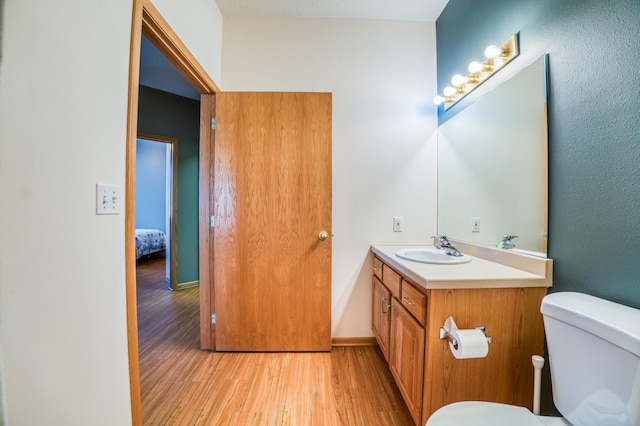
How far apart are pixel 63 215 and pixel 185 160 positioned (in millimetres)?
2778

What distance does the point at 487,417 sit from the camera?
735 mm

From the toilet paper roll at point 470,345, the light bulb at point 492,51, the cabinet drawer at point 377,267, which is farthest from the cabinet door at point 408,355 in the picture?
the light bulb at point 492,51

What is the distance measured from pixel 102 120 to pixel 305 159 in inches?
43.9

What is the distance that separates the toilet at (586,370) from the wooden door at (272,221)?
1.11 m

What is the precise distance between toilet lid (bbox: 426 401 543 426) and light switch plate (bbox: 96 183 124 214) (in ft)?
4.22

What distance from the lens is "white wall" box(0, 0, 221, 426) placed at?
566mm

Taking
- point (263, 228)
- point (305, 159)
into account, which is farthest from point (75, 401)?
point (305, 159)

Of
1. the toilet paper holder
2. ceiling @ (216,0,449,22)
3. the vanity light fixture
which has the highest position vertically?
ceiling @ (216,0,449,22)

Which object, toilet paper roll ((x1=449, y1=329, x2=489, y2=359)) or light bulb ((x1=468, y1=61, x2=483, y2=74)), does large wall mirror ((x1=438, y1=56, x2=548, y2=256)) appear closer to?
light bulb ((x1=468, y1=61, x2=483, y2=74))

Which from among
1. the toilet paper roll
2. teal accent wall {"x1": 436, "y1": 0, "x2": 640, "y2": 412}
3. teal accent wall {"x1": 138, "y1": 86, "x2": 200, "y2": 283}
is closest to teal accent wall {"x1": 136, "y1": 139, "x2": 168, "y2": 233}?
teal accent wall {"x1": 138, "y1": 86, "x2": 200, "y2": 283}

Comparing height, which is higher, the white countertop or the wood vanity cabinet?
the white countertop

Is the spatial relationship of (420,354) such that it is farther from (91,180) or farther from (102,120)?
(102,120)

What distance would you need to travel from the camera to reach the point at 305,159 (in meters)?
1.71

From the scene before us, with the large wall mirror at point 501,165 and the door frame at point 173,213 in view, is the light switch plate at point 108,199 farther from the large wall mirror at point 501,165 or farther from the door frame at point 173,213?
the door frame at point 173,213
